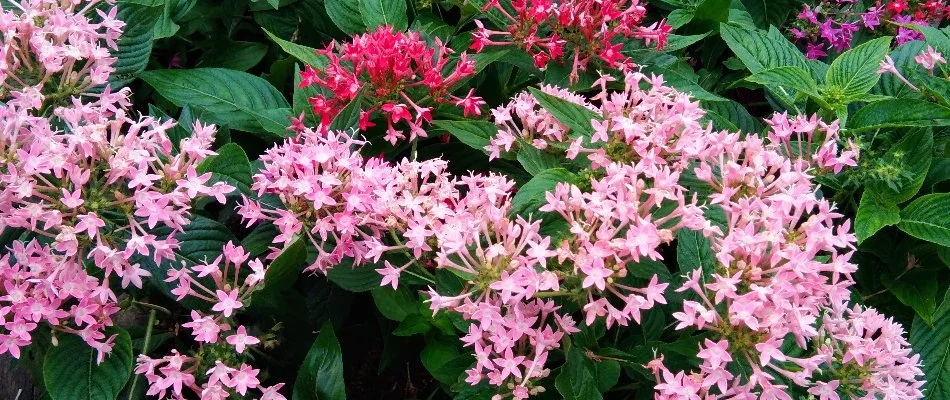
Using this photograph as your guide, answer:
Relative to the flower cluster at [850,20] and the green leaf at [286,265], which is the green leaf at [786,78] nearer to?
the flower cluster at [850,20]

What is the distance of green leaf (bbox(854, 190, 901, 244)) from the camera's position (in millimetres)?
1448

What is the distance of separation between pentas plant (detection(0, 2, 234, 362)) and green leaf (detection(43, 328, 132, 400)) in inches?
1.2

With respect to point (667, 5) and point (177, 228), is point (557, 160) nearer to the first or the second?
point (177, 228)

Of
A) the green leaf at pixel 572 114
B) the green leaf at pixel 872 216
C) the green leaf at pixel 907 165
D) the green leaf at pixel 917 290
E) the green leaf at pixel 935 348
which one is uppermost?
the green leaf at pixel 572 114

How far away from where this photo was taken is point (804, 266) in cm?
109

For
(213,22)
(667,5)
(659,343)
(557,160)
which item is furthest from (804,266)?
(213,22)

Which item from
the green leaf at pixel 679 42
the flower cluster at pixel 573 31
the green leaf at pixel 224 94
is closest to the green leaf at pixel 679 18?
the green leaf at pixel 679 42

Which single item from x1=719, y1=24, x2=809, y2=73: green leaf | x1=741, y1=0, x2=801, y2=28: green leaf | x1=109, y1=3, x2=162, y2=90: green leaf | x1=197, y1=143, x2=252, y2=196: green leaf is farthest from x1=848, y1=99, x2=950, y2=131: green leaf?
x1=109, y1=3, x2=162, y2=90: green leaf

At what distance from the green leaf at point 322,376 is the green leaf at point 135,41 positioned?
0.88 meters

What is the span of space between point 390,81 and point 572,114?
1.47ft

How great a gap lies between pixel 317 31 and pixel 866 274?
1.67 m

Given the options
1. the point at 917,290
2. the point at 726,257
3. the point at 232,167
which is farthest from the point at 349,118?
the point at 917,290

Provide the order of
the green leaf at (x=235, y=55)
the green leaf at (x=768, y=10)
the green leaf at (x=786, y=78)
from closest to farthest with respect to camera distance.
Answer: the green leaf at (x=786, y=78)
the green leaf at (x=235, y=55)
the green leaf at (x=768, y=10)

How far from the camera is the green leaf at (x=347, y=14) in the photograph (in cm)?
195
